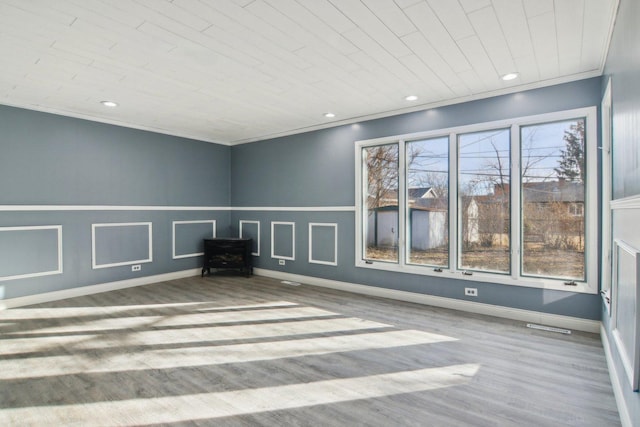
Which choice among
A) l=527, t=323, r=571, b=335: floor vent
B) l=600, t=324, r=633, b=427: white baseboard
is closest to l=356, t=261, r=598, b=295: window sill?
l=527, t=323, r=571, b=335: floor vent

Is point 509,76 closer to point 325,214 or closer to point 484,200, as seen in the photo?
point 484,200

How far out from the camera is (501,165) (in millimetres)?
3869

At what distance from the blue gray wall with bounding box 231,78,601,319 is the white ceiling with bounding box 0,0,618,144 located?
0.60 feet

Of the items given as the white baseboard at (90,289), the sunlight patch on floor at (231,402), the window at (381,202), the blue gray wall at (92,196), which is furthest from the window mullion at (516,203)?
the white baseboard at (90,289)

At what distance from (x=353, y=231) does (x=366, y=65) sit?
256 centimetres

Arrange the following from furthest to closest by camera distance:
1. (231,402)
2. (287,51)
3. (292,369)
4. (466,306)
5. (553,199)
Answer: (466,306)
(553,199)
(287,51)
(292,369)
(231,402)

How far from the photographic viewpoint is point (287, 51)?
2.84m

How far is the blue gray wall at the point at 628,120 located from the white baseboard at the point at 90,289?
5.87 meters

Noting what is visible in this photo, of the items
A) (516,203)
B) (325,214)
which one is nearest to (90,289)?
(325,214)

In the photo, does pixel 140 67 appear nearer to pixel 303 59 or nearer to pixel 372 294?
pixel 303 59

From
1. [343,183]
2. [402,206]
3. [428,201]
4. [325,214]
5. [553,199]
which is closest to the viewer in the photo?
[553,199]

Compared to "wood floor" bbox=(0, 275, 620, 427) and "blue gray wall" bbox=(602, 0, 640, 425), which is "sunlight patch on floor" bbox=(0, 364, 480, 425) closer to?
"wood floor" bbox=(0, 275, 620, 427)

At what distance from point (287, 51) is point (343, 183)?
259 centimetres

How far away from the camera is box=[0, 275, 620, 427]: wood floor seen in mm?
2029
